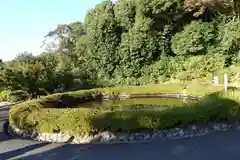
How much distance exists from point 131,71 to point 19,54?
10167 millimetres

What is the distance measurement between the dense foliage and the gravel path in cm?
1442

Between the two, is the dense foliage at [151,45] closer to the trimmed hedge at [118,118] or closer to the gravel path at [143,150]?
the trimmed hedge at [118,118]

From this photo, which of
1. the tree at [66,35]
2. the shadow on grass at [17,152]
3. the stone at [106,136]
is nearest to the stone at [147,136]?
the stone at [106,136]

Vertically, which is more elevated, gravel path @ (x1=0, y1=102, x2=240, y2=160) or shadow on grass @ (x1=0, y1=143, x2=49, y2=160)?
gravel path @ (x1=0, y1=102, x2=240, y2=160)

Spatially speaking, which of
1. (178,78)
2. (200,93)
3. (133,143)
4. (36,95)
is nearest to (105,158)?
(133,143)

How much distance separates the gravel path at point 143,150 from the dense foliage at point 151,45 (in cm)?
1442

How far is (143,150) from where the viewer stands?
863 centimetres

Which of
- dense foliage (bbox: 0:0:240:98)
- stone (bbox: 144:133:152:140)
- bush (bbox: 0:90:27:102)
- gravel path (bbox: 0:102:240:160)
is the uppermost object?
dense foliage (bbox: 0:0:240:98)

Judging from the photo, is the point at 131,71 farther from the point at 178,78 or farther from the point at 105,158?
the point at 105,158

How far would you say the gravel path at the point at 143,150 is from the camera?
7965 millimetres

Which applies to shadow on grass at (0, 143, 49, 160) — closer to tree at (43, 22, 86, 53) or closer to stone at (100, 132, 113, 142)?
stone at (100, 132, 113, 142)

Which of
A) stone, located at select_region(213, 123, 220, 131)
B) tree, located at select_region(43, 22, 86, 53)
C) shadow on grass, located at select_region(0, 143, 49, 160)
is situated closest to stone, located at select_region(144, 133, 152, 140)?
stone, located at select_region(213, 123, 220, 131)

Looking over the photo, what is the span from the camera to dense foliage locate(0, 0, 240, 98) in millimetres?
26625

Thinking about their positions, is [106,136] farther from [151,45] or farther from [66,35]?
[66,35]
